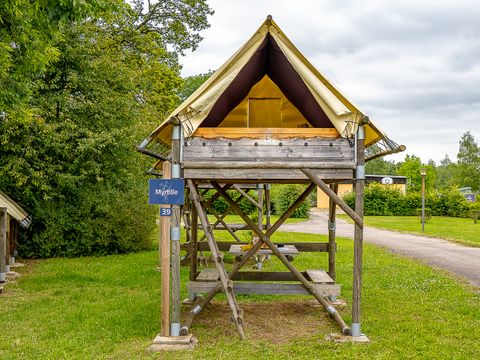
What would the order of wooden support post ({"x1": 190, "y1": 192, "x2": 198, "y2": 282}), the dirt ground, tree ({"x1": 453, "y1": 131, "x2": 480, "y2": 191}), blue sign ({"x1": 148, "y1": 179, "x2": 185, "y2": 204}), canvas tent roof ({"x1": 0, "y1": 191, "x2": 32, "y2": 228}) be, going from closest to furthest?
blue sign ({"x1": 148, "y1": 179, "x2": 185, "y2": 204}), the dirt ground, wooden support post ({"x1": 190, "y1": 192, "x2": 198, "y2": 282}), canvas tent roof ({"x1": 0, "y1": 191, "x2": 32, "y2": 228}), tree ({"x1": 453, "y1": 131, "x2": 480, "y2": 191})

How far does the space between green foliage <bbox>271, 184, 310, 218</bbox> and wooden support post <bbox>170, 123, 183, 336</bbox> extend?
30364 millimetres

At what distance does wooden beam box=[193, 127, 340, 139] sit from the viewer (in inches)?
302

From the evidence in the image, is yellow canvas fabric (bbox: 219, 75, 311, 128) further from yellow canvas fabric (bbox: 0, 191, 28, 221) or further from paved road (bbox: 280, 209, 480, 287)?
yellow canvas fabric (bbox: 0, 191, 28, 221)

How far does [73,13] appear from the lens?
8.66 m

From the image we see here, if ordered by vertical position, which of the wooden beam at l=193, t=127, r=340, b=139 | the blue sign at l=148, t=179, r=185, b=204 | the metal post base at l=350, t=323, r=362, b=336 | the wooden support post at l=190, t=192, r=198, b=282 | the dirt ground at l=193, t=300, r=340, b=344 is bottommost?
the dirt ground at l=193, t=300, r=340, b=344

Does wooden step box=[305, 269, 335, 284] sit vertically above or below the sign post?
below

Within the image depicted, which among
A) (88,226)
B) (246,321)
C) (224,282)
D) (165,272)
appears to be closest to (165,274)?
(165,272)

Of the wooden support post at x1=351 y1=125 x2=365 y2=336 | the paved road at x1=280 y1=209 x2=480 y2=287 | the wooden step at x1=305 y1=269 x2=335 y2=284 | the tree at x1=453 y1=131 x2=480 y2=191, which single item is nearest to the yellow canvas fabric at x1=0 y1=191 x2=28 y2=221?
the wooden step at x1=305 y1=269 x2=335 y2=284

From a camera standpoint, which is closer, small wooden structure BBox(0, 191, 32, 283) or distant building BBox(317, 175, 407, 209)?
small wooden structure BBox(0, 191, 32, 283)

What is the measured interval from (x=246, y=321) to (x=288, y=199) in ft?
98.1

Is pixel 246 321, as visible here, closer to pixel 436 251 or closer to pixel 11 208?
pixel 11 208

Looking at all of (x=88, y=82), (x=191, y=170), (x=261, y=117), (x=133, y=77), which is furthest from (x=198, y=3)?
(x=191, y=170)

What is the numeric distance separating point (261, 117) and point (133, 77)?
421 inches

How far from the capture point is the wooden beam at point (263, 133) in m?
7.67
